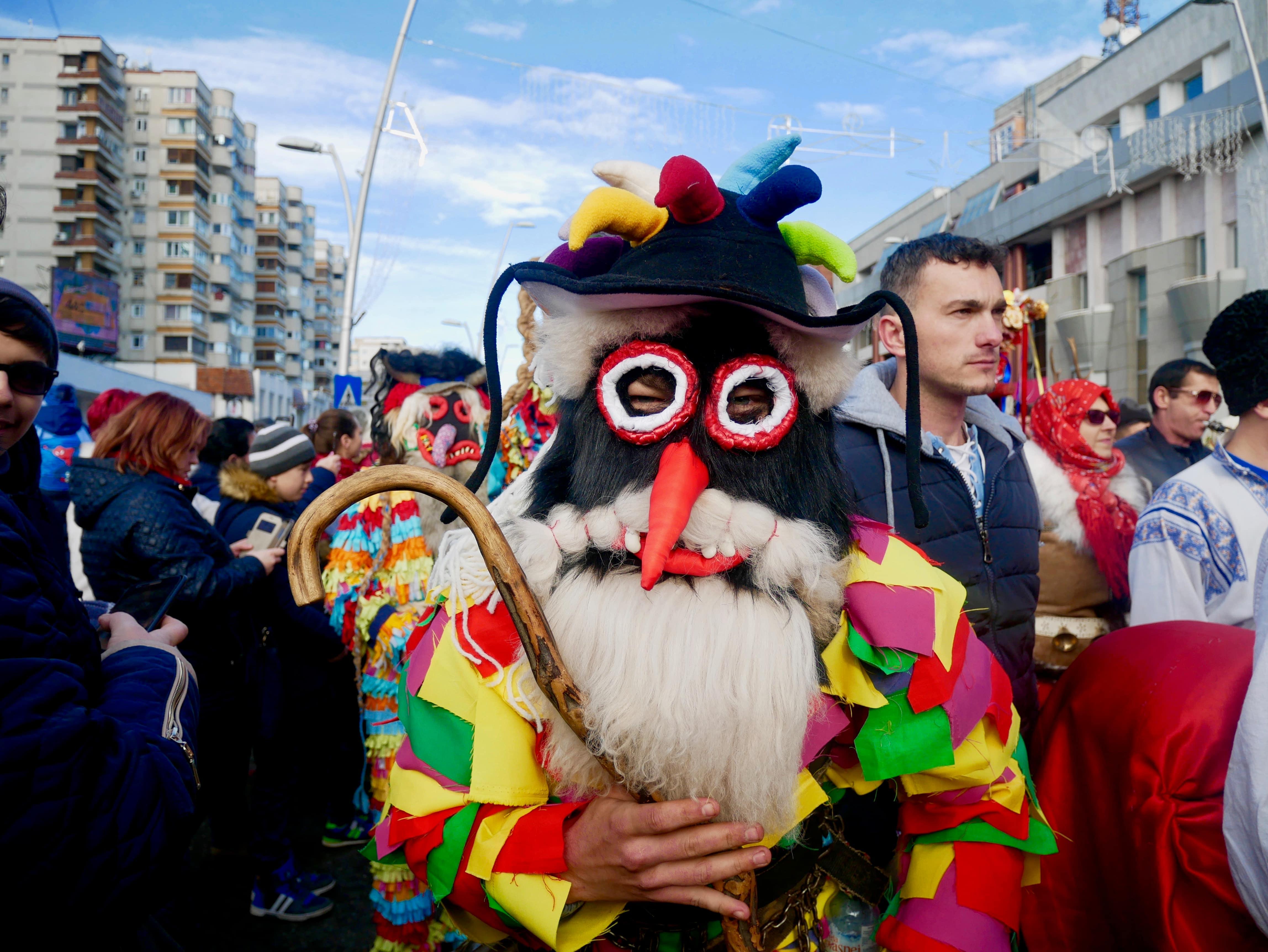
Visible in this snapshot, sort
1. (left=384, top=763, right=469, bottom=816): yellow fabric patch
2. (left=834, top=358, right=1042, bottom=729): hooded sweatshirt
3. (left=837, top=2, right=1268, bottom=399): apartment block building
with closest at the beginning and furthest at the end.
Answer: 1. (left=384, top=763, right=469, bottom=816): yellow fabric patch
2. (left=834, top=358, right=1042, bottom=729): hooded sweatshirt
3. (left=837, top=2, right=1268, bottom=399): apartment block building

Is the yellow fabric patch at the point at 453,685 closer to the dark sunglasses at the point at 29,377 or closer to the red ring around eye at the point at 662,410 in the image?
the red ring around eye at the point at 662,410

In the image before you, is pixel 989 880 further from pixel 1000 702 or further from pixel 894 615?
pixel 894 615

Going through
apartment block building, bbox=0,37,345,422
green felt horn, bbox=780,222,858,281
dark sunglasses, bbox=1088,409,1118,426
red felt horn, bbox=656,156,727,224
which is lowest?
dark sunglasses, bbox=1088,409,1118,426

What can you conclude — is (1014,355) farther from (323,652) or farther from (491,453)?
(491,453)

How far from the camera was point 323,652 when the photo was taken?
3.66 m

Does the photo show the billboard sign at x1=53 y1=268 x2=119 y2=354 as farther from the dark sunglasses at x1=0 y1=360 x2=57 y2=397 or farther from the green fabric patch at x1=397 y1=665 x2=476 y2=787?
the green fabric patch at x1=397 y1=665 x2=476 y2=787

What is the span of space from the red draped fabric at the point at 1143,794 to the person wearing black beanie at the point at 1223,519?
1.92ft

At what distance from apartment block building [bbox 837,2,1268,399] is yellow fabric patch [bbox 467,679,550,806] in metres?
11.7

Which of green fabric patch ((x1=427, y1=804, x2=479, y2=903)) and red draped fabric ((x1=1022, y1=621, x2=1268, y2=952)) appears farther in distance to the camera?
red draped fabric ((x1=1022, y1=621, x2=1268, y2=952))

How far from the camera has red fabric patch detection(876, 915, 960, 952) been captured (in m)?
1.29

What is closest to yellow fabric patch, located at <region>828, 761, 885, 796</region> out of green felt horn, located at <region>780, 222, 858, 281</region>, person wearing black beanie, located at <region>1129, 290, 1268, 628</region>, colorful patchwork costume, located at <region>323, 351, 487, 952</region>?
green felt horn, located at <region>780, 222, 858, 281</region>

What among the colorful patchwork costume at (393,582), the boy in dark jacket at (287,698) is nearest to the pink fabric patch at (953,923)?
the colorful patchwork costume at (393,582)

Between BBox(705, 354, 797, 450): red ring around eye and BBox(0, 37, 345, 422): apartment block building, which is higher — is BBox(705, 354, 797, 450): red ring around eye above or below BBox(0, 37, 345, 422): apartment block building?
below

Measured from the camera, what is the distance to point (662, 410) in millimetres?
1254
